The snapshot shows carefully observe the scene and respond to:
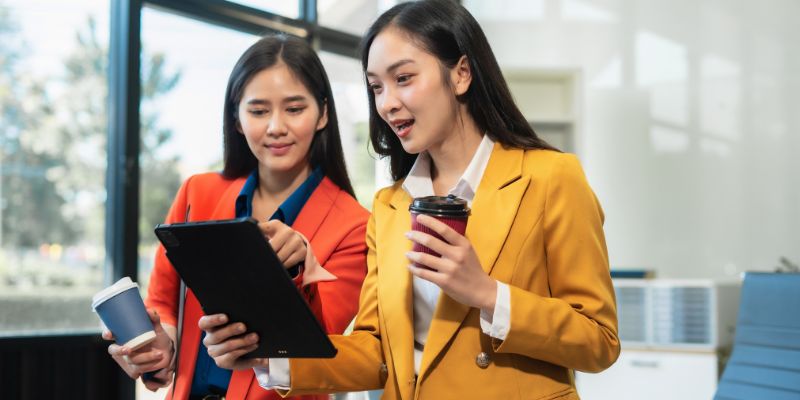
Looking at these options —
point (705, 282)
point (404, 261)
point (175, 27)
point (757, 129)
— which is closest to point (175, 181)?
point (175, 27)

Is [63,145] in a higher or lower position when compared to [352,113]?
lower

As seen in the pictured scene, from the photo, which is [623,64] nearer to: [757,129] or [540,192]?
[757,129]

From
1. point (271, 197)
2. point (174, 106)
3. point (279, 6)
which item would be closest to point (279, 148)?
point (271, 197)

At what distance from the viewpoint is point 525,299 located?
1.28 m

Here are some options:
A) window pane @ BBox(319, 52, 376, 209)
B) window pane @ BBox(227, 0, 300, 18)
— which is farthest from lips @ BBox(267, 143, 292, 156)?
window pane @ BBox(319, 52, 376, 209)

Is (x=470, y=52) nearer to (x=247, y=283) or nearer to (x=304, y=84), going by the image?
(x=304, y=84)

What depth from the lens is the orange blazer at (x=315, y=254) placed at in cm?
160

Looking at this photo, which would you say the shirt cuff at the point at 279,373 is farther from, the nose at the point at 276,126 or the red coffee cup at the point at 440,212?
the nose at the point at 276,126

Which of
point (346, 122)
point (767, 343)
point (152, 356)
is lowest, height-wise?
point (767, 343)

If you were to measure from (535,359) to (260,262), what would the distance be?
1.64 feet

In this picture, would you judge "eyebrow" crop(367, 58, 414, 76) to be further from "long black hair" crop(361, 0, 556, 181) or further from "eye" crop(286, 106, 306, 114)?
"eye" crop(286, 106, 306, 114)

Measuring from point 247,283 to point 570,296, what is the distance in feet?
1.75

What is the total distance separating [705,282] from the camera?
13.9 ft

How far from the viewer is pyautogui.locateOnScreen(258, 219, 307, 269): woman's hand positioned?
1388mm
